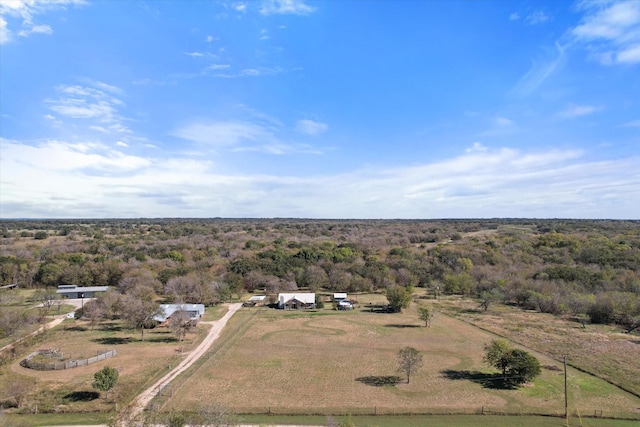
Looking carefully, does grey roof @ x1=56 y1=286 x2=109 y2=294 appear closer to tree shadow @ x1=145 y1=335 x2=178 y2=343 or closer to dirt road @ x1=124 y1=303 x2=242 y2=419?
dirt road @ x1=124 y1=303 x2=242 y2=419

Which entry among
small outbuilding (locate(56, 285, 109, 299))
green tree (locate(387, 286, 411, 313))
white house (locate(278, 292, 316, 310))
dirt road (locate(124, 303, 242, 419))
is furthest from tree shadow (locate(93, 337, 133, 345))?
green tree (locate(387, 286, 411, 313))

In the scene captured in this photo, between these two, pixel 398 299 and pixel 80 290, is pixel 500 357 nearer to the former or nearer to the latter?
pixel 398 299

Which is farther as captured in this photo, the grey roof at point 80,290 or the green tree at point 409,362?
the grey roof at point 80,290

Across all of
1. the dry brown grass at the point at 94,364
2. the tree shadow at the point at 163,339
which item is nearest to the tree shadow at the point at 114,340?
the dry brown grass at the point at 94,364

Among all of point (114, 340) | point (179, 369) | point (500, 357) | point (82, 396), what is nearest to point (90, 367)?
point (82, 396)

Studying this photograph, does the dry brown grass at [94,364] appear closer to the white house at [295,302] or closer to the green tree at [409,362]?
the white house at [295,302]

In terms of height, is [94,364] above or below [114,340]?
above
